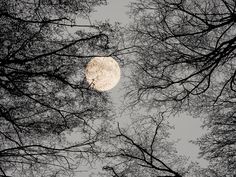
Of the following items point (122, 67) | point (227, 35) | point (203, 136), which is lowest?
point (203, 136)

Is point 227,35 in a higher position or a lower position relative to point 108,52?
higher

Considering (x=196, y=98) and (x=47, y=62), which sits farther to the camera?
(x=196, y=98)

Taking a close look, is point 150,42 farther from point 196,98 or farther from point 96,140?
point 96,140

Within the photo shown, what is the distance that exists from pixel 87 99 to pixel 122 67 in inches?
36.3

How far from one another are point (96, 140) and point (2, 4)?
128 inches

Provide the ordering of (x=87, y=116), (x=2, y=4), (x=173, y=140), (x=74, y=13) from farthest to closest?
(x=173, y=140) < (x=87, y=116) < (x=74, y=13) < (x=2, y=4)

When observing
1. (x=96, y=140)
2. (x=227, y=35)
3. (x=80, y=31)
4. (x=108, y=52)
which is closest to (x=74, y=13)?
(x=80, y=31)

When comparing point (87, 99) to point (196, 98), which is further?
point (196, 98)

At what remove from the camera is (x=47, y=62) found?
19.3ft

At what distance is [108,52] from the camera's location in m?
6.32

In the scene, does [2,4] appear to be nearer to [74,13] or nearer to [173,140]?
[74,13]

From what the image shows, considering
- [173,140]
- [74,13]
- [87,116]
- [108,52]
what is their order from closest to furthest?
[74,13]
[108,52]
[87,116]
[173,140]

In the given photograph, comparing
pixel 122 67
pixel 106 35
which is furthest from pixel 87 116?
pixel 106 35

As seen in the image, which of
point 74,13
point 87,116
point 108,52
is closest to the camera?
point 74,13
